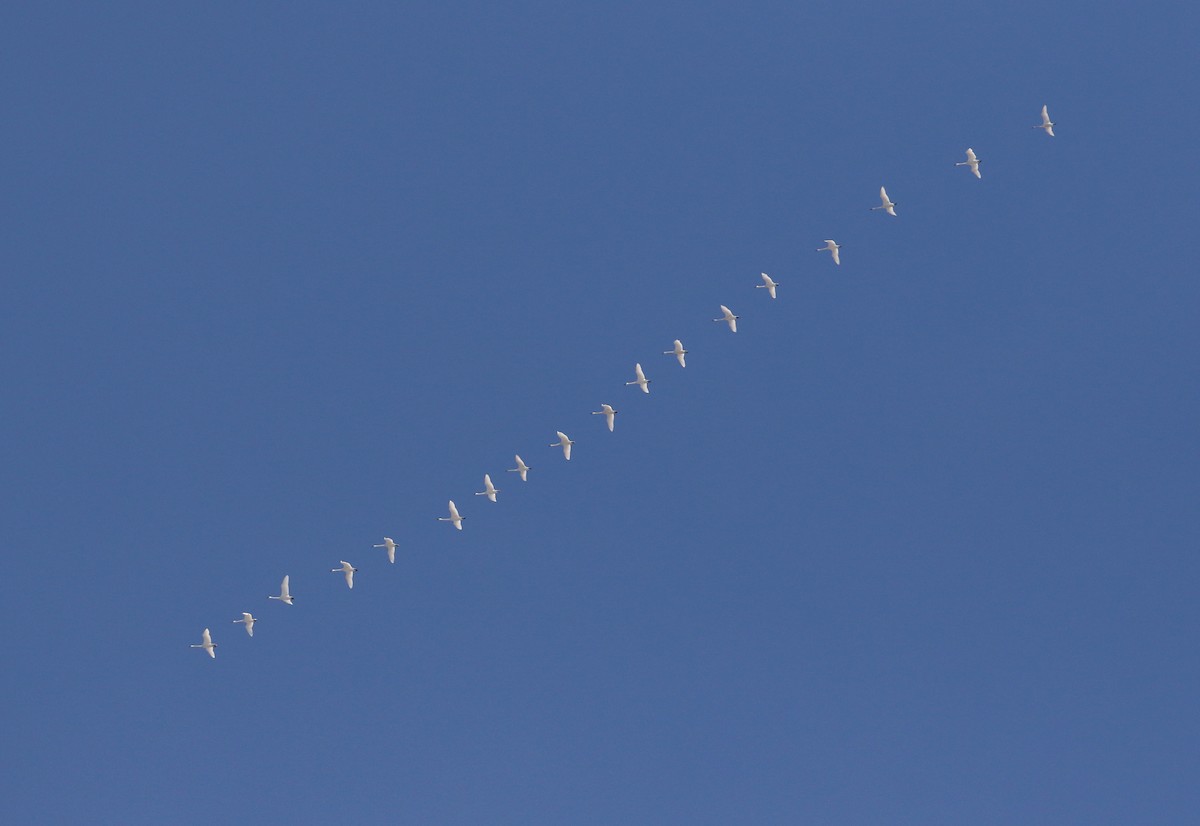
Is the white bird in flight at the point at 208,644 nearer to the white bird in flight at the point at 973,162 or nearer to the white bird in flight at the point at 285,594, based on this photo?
the white bird in flight at the point at 285,594

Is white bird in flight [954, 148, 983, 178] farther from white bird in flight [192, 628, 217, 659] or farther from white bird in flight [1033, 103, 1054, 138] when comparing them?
white bird in flight [192, 628, 217, 659]

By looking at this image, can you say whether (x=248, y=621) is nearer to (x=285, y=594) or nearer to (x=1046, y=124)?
(x=285, y=594)

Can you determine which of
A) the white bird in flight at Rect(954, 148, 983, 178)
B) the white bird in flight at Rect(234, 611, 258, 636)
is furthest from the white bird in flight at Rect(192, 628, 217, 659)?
the white bird in flight at Rect(954, 148, 983, 178)

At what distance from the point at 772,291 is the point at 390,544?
111 ft

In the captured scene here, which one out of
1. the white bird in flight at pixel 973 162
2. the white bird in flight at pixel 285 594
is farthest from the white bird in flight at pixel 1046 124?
the white bird in flight at pixel 285 594

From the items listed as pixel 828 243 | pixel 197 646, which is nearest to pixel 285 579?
pixel 197 646

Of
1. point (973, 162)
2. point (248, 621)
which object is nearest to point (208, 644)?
point (248, 621)

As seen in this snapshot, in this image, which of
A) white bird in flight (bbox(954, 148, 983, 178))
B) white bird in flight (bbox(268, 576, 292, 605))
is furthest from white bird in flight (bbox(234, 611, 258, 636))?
white bird in flight (bbox(954, 148, 983, 178))

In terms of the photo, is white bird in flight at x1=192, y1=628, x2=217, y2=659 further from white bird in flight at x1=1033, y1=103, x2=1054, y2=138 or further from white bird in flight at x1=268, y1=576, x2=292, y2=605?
white bird in flight at x1=1033, y1=103, x2=1054, y2=138

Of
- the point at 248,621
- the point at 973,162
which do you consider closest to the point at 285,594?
the point at 248,621

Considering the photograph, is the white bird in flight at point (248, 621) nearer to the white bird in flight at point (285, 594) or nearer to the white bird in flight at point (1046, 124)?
the white bird in flight at point (285, 594)

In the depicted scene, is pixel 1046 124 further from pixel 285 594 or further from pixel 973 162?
pixel 285 594

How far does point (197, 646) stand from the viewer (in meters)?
95.5

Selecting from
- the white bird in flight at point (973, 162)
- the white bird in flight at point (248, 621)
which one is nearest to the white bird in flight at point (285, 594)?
the white bird in flight at point (248, 621)
